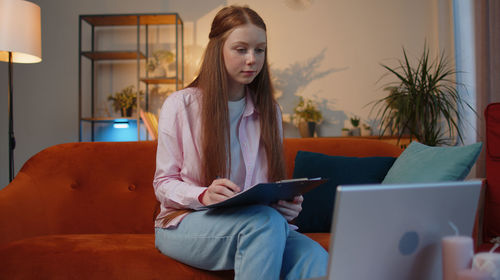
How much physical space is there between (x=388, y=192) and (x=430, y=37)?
3985 mm

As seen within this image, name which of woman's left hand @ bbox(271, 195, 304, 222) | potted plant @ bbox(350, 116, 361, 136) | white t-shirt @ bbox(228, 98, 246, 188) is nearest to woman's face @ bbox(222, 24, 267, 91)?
white t-shirt @ bbox(228, 98, 246, 188)

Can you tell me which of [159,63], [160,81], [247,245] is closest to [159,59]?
[159,63]

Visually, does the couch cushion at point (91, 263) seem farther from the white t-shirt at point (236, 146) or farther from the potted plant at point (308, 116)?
the potted plant at point (308, 116)

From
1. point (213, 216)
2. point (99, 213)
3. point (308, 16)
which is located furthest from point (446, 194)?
point (308, 16)

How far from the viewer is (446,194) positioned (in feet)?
1.95

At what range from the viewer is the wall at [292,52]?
409 cm

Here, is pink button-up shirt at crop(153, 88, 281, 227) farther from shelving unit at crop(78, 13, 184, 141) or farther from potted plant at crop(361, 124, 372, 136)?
shelving unit at crop(78, 13, 184, 141)

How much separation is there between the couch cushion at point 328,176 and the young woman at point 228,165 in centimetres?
38

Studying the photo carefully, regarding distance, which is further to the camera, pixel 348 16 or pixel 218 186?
pixel 348 16

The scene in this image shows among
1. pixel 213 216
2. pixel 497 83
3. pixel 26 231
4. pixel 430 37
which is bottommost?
pixel 26 231

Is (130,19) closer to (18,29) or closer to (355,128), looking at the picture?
(18,29)

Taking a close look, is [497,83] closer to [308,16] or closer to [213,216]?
[308,16]

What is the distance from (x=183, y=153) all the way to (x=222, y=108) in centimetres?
19

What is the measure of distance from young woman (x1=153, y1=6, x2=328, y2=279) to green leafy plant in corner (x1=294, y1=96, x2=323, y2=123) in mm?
2502
